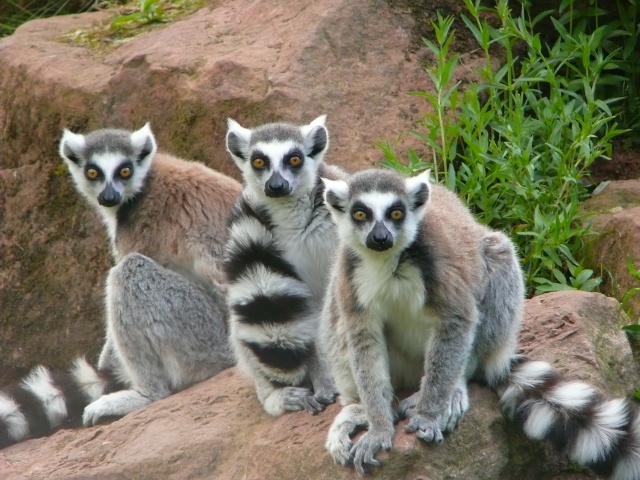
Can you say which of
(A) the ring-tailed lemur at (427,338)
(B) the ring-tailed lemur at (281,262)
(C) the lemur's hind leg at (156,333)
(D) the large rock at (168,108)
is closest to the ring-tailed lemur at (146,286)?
(C) the lemur's hind leg at (156,333)

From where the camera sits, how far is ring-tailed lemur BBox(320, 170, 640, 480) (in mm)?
4008

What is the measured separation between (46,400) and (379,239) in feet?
9.05

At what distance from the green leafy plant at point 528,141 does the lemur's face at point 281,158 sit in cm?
89

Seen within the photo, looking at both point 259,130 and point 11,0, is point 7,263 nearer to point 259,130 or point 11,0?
point 259,130

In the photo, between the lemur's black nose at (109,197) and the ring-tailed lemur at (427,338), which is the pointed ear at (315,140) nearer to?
the ring-tailed lemur at (427,338)

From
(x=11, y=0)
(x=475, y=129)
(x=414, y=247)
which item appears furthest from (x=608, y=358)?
(x=11, y=0)

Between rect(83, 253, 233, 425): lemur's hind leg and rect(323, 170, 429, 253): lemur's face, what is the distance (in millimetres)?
1619

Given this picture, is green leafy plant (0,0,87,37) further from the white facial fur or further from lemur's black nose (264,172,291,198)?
lemur's black nose (264,172,291,198)

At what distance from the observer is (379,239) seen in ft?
12.9

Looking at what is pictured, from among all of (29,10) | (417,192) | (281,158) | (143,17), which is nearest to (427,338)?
(417,192)

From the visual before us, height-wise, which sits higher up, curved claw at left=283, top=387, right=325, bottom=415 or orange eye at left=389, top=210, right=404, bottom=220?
orange eye at left=389, top=210, right=404, bottom=220

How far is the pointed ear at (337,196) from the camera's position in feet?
14.0

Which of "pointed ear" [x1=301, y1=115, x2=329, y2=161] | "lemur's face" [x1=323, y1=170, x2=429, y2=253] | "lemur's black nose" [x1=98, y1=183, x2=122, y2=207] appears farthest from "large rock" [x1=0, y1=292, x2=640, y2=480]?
"pointed ear" [x1=301, y1=115, x2=329, y2=161]

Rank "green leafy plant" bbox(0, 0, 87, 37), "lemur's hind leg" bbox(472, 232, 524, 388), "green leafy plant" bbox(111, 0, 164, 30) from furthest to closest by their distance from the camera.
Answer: "green leafy plant" bbox(0, 0, 87, 37), "green leafy plant" bbox(111, 0, 164, 30), "lemur's hind leg" bbox(472, 232, 524, 388)
